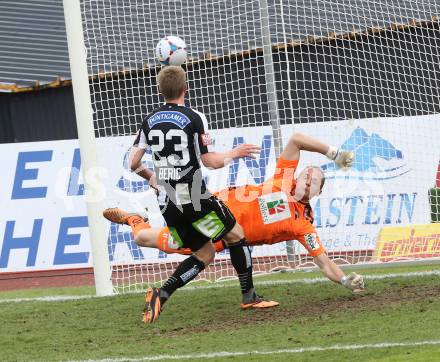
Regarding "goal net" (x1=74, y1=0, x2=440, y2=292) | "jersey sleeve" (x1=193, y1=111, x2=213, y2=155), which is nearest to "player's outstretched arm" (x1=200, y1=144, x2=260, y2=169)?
"jersey sleeve" (x1=193, y1=111, x2=213, y2=155)

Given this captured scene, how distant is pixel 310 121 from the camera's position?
44.1 feet

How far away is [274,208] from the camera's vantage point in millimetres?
10070

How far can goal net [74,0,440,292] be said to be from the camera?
12938 millimetres

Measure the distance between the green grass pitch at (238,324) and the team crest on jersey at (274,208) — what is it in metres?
0.76

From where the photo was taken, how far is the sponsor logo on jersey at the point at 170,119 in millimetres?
9109

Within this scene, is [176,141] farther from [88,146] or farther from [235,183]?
[235,183]

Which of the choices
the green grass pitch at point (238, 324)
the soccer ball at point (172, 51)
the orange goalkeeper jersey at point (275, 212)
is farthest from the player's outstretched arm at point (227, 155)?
the soccer ball at point (172, 51)

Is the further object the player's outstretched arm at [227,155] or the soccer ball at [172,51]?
the soccer ball at [172,51]

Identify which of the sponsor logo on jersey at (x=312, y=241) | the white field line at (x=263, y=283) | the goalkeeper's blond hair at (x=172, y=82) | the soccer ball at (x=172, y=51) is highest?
the soccer ball at (x=172, y=51)

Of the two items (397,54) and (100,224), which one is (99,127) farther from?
(397,54)

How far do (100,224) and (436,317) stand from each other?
4227 mm

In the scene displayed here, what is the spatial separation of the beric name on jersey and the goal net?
328cm

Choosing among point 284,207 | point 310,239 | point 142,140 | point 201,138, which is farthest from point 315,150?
point 142,140

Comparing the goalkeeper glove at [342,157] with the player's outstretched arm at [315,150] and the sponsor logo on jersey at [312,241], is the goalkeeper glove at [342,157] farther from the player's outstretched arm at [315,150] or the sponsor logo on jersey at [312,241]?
the sponsor logo on jersey at [312,241]
